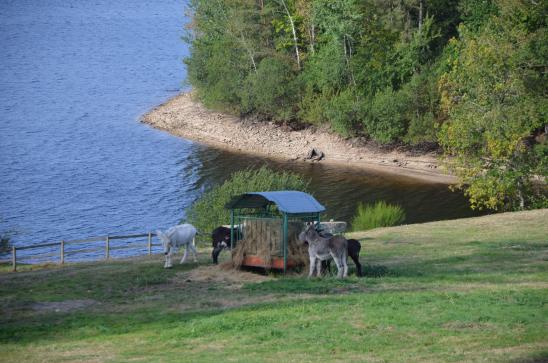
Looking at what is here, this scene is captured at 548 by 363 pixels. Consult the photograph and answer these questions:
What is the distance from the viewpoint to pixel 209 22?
332 feet

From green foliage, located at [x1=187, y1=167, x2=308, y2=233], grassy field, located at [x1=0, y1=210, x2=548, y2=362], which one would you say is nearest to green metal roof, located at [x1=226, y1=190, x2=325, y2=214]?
grassy field, located at [x1=0, y1=210, x2=548, y2=362]

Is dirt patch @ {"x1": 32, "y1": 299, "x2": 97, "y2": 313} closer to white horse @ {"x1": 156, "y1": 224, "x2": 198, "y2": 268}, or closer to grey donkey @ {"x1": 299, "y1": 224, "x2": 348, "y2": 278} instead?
white horse @ {"x1": 156, "y1": 224, "x2": 198, "y2": 268}

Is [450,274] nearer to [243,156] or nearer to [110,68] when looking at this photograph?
[243,156]

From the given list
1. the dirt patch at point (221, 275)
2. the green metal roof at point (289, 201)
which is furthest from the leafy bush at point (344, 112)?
the dirt patch at point (221, 275)

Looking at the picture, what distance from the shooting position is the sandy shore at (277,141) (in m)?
78.5

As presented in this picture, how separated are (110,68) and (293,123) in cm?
5948

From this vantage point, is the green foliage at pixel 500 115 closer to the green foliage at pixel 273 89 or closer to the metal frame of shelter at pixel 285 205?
the metal frame of shelter at pixel 285 205

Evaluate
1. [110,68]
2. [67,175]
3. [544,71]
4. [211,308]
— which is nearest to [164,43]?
[110,68]

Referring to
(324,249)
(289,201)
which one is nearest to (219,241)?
(289,201)

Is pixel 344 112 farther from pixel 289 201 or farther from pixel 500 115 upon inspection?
pixel 289 201

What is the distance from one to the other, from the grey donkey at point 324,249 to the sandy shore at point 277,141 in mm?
46206

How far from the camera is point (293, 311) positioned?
2267cm

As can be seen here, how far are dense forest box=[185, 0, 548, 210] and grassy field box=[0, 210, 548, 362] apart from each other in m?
20.9

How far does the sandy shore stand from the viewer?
78.5m
